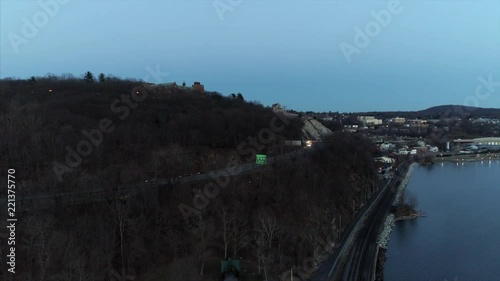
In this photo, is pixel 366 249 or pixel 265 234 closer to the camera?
pixel 265 234

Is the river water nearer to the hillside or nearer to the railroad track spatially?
the railroad track

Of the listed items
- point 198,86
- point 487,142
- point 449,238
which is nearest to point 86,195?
point 449,238

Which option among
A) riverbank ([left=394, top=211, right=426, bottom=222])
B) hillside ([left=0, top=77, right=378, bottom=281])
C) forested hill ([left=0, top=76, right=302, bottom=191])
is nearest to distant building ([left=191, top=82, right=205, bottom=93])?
forested hill ([left=0, top=76, right=302, bottom=191])

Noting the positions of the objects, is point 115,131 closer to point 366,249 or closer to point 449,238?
point 366,249

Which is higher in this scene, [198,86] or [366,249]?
[198,86]

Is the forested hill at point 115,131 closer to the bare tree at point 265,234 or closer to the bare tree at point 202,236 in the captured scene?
the bare tree at point 202,236

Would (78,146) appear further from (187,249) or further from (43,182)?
(187,249)
